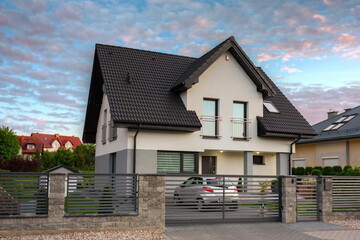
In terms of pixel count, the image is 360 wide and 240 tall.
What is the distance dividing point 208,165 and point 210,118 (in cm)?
266

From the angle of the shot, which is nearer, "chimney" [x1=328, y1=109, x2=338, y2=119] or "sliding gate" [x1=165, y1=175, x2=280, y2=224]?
"sliding gate" [x1=165, y1=175, x2=280, y2=224]

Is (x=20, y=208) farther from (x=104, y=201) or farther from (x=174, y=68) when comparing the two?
(x=174, y=68)

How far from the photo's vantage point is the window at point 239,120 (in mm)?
19797

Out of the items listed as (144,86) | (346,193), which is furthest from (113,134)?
(346,193)

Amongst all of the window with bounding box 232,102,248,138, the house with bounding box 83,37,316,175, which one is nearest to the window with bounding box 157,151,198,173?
the house with bounding box 83,37,316,175

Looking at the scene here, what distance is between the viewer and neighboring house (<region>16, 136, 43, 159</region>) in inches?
3519

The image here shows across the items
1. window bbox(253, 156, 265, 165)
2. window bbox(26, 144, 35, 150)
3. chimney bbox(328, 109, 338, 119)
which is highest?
chimney bbox(328, 109, 338, 119)

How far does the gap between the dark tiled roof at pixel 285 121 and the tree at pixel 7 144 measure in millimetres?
50790

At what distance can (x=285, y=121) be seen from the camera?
20781 mm

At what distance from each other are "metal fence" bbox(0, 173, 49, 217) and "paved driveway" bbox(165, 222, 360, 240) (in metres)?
3.51

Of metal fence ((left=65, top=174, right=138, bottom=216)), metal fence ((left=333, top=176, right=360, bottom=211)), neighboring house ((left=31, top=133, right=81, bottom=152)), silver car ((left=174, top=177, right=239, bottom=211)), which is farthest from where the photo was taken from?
neighboring house ((left=31, top=133, right=81, bottom=152))

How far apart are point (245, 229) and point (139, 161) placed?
6.92m

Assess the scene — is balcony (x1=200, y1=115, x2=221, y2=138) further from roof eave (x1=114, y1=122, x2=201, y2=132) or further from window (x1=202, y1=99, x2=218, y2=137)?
roof eave (x1=114, y1=122, x2=201, y2=132)

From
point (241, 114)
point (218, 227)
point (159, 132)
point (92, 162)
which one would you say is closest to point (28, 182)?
point (218, 227)
